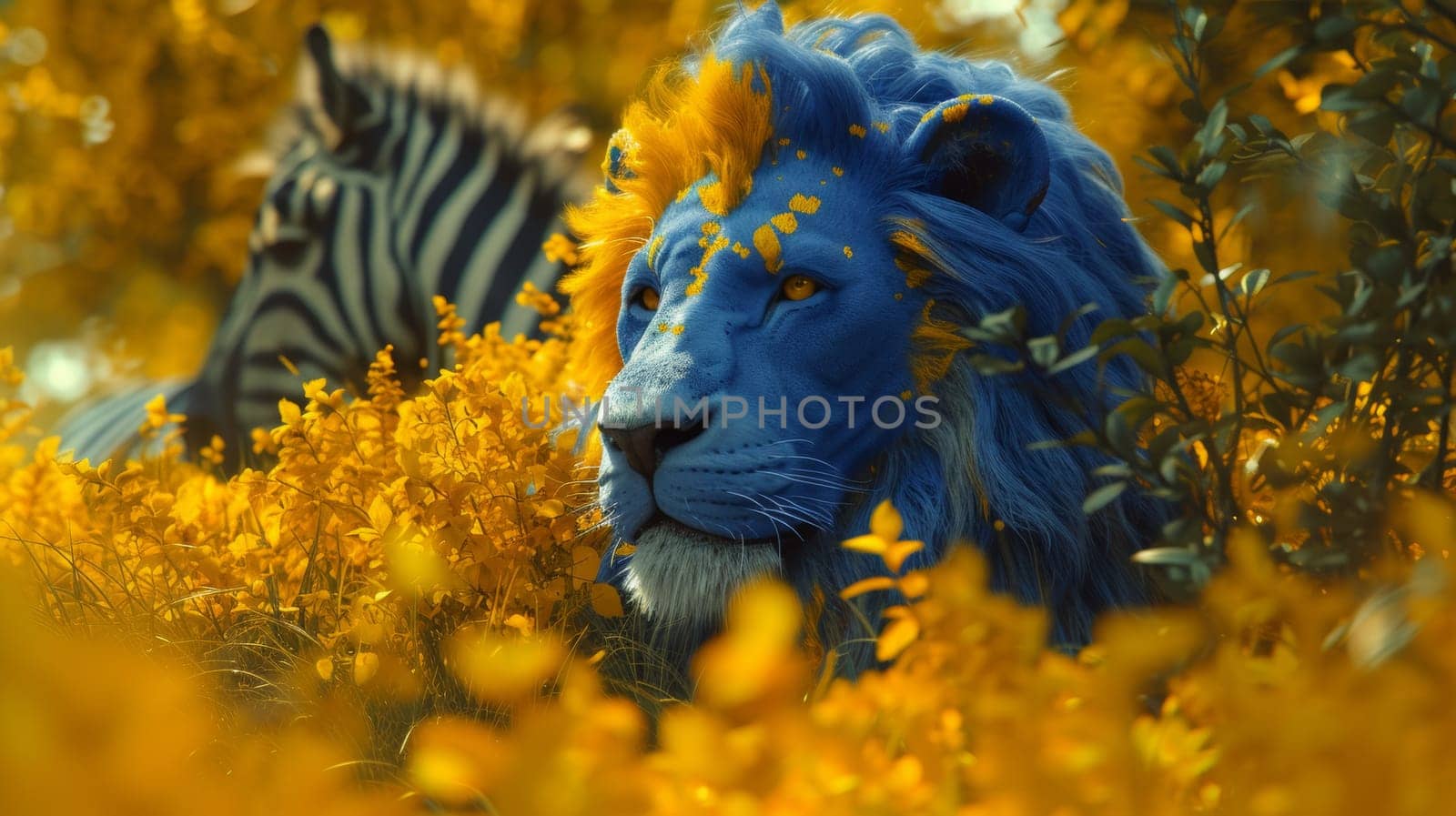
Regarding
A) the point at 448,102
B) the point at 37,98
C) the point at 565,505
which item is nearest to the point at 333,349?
the point at 448,102

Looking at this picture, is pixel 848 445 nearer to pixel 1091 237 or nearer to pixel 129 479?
pixel 1091 237

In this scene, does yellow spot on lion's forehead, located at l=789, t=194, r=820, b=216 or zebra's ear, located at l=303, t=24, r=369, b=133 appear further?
zebra's ear, located at l=303, t=24, r=369, b=133

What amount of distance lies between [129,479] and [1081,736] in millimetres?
1987

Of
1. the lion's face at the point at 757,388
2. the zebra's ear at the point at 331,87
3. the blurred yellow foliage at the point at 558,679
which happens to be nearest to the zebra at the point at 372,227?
the zebra's ear at the point at 331,87

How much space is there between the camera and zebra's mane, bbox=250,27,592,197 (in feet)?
13.9

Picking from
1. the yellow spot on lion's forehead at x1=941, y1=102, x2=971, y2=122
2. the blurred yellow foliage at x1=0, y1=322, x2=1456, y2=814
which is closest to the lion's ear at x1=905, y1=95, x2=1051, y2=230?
the yellow spot on lion's forehead at x1=941, y1=102, x2=971, y2=122

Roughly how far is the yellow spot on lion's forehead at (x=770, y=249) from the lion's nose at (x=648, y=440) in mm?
290

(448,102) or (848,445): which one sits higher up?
(448,102)

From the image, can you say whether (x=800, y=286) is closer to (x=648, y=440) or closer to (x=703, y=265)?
(x=703, y=265)

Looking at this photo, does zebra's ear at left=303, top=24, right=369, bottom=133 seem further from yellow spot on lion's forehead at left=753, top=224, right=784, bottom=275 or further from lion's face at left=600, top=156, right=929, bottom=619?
yellow spot on lion's forehead at left=753, top=224, right=784, bottom=275

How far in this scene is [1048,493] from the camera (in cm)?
205

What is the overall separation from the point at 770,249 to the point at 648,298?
300 mm

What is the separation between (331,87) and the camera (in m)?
4.53

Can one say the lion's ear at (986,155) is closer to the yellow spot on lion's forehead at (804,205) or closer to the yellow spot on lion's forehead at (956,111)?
the yellow spot on lion's forehead at (956,111)
